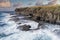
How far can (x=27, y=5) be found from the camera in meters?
2.42

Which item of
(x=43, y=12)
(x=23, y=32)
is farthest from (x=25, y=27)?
(x=43, y=12)

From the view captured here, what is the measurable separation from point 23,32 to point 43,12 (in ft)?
1.78

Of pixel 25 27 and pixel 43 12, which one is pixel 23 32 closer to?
pixel 25 27

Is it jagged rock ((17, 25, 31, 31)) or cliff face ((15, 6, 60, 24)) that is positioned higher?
cliff face ((15, 6, 60, 24))

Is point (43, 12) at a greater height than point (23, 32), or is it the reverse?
point (43, 12)

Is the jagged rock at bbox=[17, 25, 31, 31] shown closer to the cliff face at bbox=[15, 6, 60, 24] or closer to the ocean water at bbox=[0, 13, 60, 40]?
the ocean water at bbox=[0, 13, 60, 40]

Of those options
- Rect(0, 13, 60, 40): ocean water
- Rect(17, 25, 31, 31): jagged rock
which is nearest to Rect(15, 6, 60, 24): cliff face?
Rect(0, 13, 60, 40): ocean water

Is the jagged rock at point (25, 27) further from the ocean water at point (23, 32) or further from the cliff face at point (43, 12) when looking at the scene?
the cliff face at point (43, 12)

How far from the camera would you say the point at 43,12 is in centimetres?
235

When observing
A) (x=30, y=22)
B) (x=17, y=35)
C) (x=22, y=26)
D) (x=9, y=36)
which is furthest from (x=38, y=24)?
(x=9, y=36)

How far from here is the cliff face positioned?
229 cm

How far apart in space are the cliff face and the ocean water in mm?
101

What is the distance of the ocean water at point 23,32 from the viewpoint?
2.27m

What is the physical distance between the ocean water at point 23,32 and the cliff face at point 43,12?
10 centimetres
